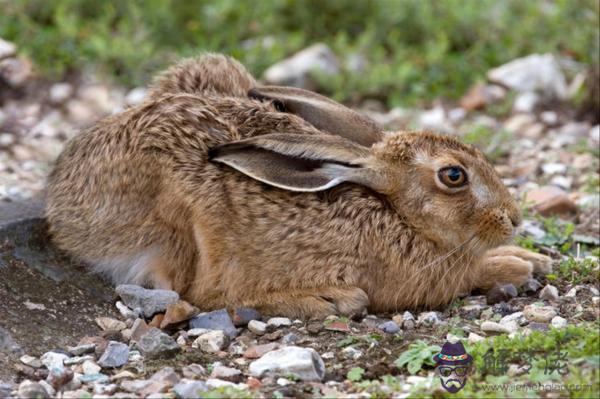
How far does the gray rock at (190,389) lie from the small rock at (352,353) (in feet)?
2.97

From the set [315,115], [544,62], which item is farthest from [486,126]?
[315,115]

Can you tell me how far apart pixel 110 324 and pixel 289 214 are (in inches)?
49.7

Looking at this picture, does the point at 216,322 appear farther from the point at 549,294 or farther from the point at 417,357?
the point at 549,294

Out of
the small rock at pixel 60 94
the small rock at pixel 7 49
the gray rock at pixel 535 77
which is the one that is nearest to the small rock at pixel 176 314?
the small rock at pixel 60 94

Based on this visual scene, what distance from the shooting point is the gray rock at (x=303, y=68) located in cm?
1076

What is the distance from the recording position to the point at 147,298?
6656 millimetres

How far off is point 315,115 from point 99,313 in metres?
1.95

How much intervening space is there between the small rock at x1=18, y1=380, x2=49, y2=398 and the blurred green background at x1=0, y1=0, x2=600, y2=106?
5728mm

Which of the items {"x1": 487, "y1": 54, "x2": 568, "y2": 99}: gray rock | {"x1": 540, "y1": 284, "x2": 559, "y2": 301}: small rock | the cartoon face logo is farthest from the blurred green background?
the cartoon face logo

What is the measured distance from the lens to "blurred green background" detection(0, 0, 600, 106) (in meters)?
10.8

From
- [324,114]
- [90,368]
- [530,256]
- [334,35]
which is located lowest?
[90,368]

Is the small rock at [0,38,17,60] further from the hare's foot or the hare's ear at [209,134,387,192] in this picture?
the hare's foot

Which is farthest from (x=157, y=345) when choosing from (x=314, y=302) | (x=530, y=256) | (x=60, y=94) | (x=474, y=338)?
(x=60, y=94)

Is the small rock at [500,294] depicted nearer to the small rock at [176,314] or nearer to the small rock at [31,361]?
the small rock at [176,314]
